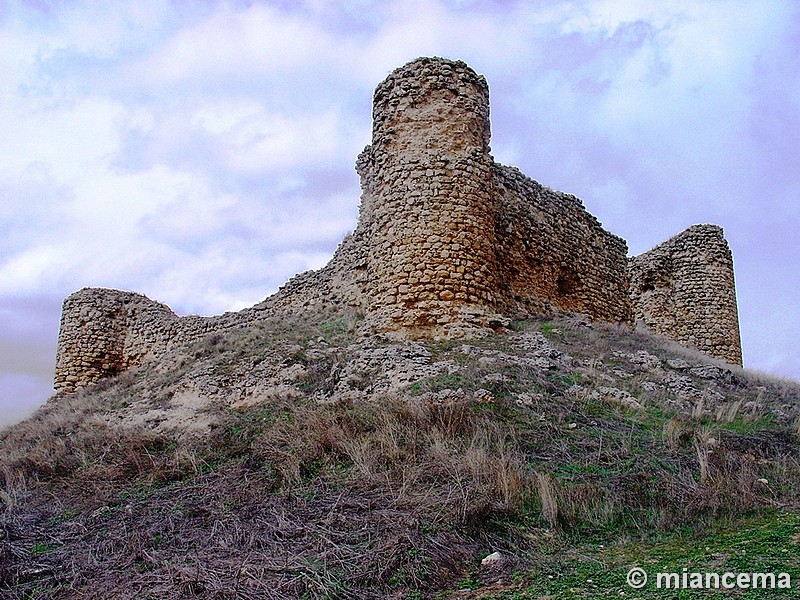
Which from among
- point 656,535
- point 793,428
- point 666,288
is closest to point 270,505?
point 656,535

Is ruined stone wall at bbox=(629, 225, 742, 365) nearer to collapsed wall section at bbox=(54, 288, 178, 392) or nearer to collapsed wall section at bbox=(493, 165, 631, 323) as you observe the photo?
collapsed wall section at bbox=(493, 165, 631, 323)

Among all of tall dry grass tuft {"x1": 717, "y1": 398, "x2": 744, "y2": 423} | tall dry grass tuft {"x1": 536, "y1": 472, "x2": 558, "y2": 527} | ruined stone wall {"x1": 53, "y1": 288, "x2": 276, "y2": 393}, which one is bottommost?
tall dry grass tuft {"x1": 536, "y1": 472, "x2": 558, "y2": 527}

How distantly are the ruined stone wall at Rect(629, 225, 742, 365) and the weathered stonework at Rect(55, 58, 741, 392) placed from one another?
3.64 m

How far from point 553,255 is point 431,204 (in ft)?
13.3


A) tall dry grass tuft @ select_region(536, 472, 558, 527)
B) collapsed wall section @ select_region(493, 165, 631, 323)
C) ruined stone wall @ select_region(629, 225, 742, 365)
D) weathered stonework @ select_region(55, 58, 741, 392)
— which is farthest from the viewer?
ruined stone wall @ select_region(629, 225, 742, 365)

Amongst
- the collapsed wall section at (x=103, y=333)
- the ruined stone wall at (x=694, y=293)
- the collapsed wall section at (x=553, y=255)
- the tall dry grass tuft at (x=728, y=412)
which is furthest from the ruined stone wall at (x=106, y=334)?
the ruined stone wall at (x=694, y=293)

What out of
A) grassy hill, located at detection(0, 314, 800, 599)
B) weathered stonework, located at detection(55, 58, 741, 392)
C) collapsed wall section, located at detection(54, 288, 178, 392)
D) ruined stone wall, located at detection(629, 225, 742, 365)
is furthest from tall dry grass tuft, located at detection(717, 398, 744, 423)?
collapsed wall section, located at detection(54, 288, 178, 392)

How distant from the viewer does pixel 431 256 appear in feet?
36.6

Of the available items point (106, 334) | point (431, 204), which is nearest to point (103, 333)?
point (106, 334)

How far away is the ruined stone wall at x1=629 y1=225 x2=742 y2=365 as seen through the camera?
64.1 ft

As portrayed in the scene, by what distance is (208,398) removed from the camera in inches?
433

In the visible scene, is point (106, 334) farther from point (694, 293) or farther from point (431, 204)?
point (694, 293)

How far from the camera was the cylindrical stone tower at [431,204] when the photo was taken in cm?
1107

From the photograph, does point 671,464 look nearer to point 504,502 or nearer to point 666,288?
point 504,502
